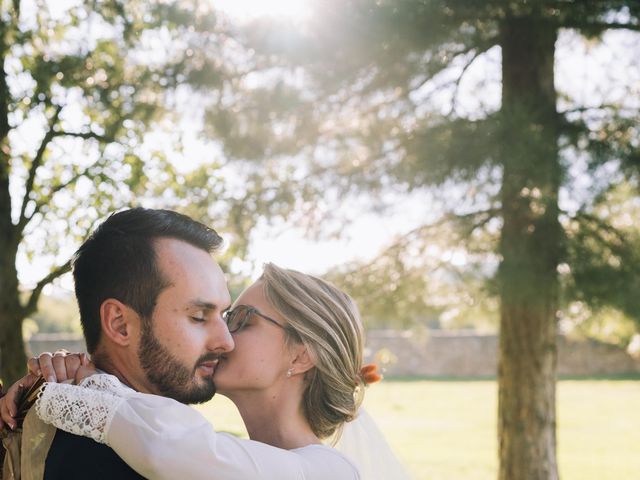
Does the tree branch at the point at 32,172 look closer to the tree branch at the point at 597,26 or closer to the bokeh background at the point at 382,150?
the bokeh background at the point at 382,150

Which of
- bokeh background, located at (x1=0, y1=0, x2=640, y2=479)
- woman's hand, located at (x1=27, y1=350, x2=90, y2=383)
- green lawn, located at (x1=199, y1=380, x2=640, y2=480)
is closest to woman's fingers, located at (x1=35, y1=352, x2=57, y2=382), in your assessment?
woman's hand, located at (x1=27, y1=350, x2=90, y2=383)

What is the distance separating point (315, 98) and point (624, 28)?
2.40 m

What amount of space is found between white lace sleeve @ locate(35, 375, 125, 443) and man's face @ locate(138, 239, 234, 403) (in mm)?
232

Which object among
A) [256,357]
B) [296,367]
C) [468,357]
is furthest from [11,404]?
[468,357]

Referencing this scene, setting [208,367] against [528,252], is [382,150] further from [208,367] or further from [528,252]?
[208,367]

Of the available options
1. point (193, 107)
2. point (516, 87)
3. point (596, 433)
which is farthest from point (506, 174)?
point (596, 433)

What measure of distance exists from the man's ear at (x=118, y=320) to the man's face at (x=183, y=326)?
1.5 inches

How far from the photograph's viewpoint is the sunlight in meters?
6.34

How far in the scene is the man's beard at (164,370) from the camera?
2250 mm

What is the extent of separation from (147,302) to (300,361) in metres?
0.68

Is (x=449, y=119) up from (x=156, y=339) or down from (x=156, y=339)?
up

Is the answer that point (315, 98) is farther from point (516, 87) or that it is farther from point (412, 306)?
point (412, 306)

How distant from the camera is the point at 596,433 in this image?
15328 mm

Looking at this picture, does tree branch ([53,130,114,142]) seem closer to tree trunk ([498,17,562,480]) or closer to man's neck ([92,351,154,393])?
tree trunk ([498,17,562,480])
